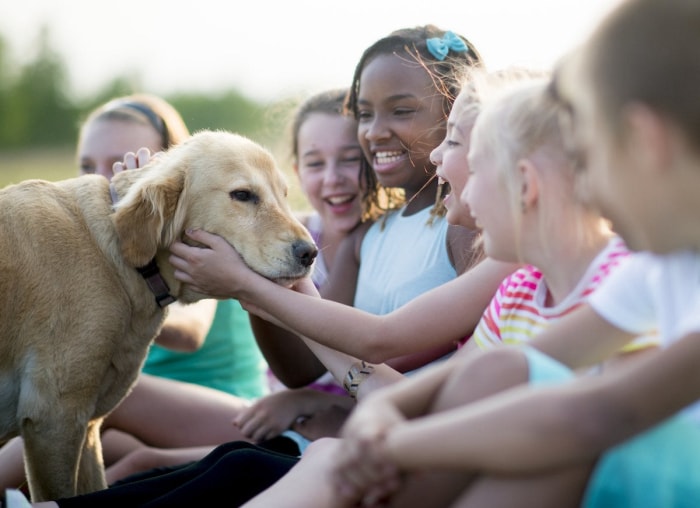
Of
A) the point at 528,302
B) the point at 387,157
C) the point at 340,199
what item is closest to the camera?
the point at 528,302

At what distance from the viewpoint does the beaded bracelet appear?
2852 mm

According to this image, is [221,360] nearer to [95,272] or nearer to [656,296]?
[95,272]

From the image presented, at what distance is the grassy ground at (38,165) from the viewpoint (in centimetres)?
1572

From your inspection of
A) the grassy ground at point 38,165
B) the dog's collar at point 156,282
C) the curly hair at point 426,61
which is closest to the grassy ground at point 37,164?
the grassy ground at point 38,165

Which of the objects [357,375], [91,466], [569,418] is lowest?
[91,466]

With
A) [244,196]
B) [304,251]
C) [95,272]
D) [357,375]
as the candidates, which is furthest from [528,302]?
[95,272]

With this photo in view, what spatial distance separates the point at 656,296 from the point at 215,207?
5.61ft

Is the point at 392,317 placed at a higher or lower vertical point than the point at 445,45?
lower

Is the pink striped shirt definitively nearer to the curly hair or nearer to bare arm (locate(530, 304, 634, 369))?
bare arm (locate(530, 304, 634, 369))

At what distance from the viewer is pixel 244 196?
10.2 feet

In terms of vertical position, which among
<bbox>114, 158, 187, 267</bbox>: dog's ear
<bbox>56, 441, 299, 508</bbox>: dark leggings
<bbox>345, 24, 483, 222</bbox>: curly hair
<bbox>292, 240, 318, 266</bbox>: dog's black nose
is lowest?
<bbox>56, 441, 299, 508</bbox>: dark leggings

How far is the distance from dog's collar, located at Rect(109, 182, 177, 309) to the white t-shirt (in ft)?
5.37

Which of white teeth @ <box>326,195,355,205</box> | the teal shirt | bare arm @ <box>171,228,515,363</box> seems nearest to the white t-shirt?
bare arm @ <box>171,228,515,363</box>

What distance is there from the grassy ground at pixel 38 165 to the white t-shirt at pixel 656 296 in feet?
44.1
